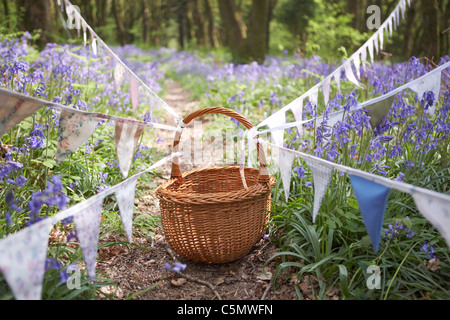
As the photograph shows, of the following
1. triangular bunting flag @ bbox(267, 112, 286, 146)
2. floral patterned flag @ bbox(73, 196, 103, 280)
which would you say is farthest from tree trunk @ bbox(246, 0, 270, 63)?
floral patterned flag @ bbox(73, 196, 103, 280)

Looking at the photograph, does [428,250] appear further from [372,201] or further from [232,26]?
[232,26]

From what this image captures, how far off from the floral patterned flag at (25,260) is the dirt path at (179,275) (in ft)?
2.91

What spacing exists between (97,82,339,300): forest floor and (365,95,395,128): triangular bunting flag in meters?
1.22

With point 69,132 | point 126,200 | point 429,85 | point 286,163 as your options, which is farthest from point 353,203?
point 69,132

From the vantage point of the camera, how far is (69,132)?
200cm

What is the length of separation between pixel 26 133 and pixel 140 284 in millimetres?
2024

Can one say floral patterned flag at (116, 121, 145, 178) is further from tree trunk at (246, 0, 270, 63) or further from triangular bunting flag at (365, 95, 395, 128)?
tree trunk at (246, 0, 270, 63)

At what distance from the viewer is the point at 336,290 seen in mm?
2252

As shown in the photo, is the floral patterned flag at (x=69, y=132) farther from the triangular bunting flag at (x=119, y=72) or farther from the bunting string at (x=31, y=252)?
the triangular bunting flag at (x=119, y=72)

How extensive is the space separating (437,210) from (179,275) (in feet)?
6.02

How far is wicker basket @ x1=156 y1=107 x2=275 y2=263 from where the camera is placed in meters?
2.42

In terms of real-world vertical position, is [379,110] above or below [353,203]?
above

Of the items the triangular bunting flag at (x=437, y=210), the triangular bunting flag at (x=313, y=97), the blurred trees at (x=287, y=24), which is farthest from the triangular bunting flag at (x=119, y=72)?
the triangular bunting flag at (x=437, y=210)

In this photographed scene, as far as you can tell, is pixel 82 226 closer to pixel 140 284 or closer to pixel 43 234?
pixel 43 234
